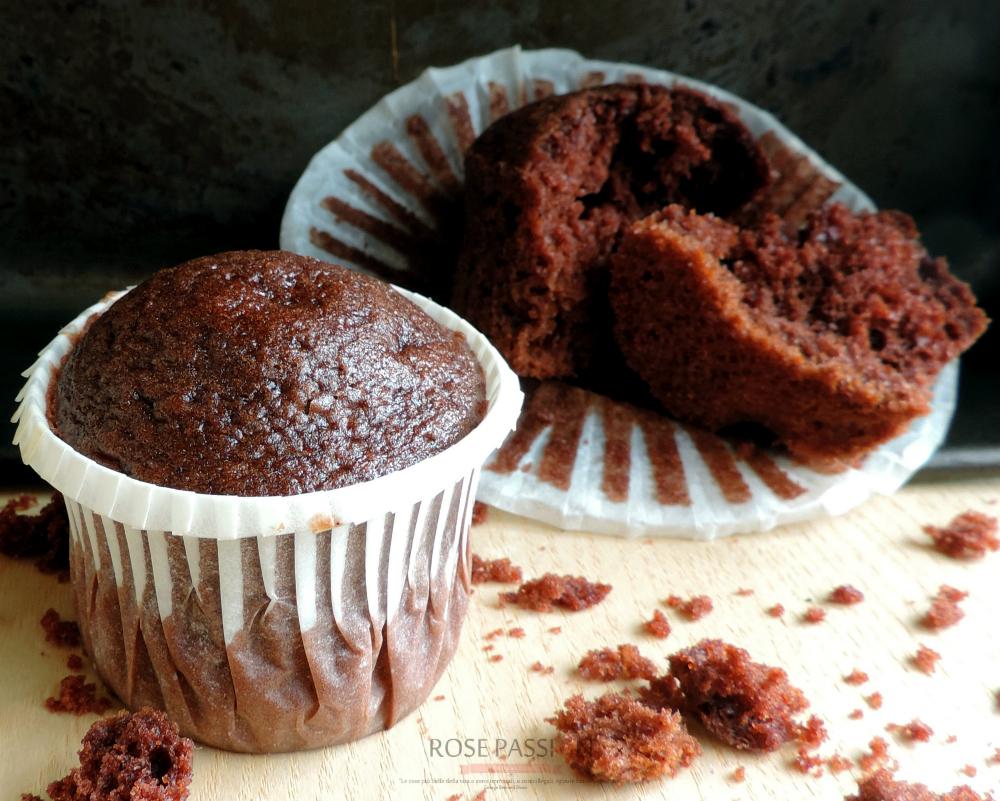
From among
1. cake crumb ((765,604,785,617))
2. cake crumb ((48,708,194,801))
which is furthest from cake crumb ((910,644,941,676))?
cake crumb ((48,708,194,801))

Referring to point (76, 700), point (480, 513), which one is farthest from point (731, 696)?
point (76, 700)

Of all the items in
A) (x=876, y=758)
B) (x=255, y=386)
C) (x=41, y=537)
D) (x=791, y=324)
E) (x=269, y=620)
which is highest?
(x=255, y=386)

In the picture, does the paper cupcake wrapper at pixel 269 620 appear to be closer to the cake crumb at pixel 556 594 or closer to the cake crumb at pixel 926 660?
the cake crumb at pixel 556 594

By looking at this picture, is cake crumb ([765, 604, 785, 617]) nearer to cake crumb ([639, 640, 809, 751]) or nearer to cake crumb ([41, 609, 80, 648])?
cake crumb ([639, 640, 809, 751])

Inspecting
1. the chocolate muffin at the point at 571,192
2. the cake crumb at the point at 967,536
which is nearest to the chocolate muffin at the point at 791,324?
the chocolate muffin at the point at 571,192

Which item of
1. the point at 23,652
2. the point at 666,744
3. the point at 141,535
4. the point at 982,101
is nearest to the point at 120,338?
the point at 141,535

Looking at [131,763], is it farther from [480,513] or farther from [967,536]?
[967,536]
